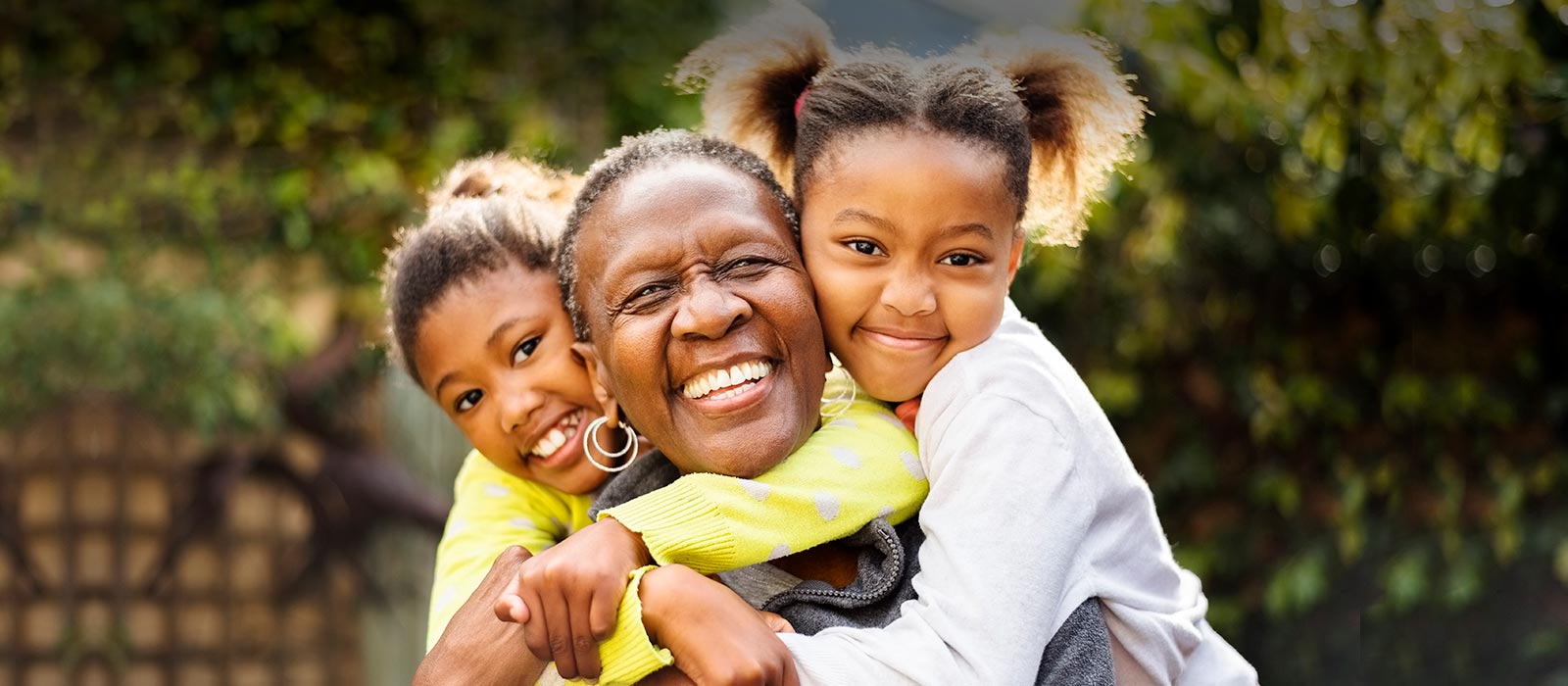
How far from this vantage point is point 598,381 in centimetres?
239

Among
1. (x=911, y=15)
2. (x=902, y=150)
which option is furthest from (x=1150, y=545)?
(x=911, y=15)

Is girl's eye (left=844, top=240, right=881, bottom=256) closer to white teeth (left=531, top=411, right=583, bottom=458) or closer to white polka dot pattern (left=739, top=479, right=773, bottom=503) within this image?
white polka dot pattern (left=739, top=479, right=773, bottom=503)

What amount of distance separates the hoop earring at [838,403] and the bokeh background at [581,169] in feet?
9.09

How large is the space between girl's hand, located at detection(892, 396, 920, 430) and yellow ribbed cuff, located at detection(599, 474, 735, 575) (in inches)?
A: 15.5

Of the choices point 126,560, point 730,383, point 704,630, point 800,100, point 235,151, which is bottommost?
point 126,560

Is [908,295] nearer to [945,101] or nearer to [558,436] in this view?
[945,101]

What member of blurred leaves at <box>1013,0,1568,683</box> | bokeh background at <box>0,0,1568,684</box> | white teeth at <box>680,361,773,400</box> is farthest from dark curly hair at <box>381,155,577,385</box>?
blurred leaves at <box>1013,0,1568,683</box>

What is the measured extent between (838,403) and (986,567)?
1.62ft

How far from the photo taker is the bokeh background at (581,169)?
4.98 metres

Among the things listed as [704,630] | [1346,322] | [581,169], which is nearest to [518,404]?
[704,630]

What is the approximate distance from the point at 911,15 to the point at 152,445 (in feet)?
15.9

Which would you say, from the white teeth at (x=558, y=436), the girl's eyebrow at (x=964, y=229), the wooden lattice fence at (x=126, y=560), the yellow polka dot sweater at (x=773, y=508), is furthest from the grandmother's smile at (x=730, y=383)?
the wooden lattice fence at (x=126, y=560)

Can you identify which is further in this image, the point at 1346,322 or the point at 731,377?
the point at 1346,322

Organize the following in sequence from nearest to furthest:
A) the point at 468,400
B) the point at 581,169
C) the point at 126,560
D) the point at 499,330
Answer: the point at 499,330, the point at 468,400, the point at 581,169, the point at 126,560
